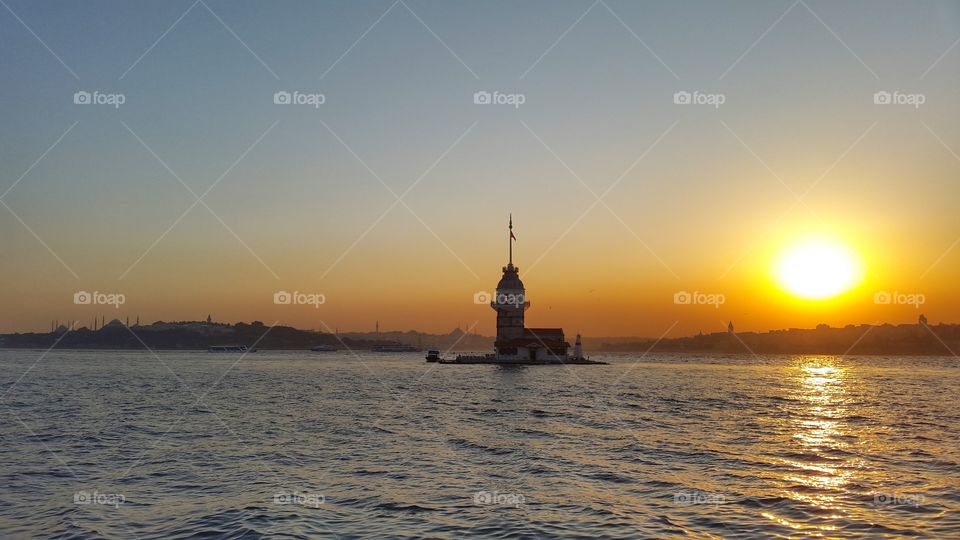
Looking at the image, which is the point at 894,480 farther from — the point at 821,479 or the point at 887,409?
the point at 887,409

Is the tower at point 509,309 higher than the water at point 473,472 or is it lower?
higher

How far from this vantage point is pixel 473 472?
985 inches

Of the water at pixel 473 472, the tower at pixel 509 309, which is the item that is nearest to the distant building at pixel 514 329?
the tower at pixel 509 309

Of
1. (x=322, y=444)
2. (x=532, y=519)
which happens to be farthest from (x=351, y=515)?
(x=322, y=444)

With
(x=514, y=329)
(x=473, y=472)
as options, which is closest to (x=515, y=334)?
(x=514, y=329)

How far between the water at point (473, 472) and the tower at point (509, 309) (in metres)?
74.9

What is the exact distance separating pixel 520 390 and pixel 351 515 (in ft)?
166

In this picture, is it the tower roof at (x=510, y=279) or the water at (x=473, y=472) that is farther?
the tower roof at (x=510, y=279)

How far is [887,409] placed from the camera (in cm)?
5112

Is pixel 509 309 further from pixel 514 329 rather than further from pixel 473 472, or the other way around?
pixel 473 472

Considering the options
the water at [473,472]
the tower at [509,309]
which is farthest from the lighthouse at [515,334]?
the water at [473,472]

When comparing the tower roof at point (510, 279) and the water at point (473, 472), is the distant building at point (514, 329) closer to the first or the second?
the tower roof at point (510, 279)

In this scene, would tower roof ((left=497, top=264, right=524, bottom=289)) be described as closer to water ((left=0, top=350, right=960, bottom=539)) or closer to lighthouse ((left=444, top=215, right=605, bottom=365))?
lighthouse ((left=444, top=215, right=605, bottom=365))

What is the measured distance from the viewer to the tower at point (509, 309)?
408 feet
